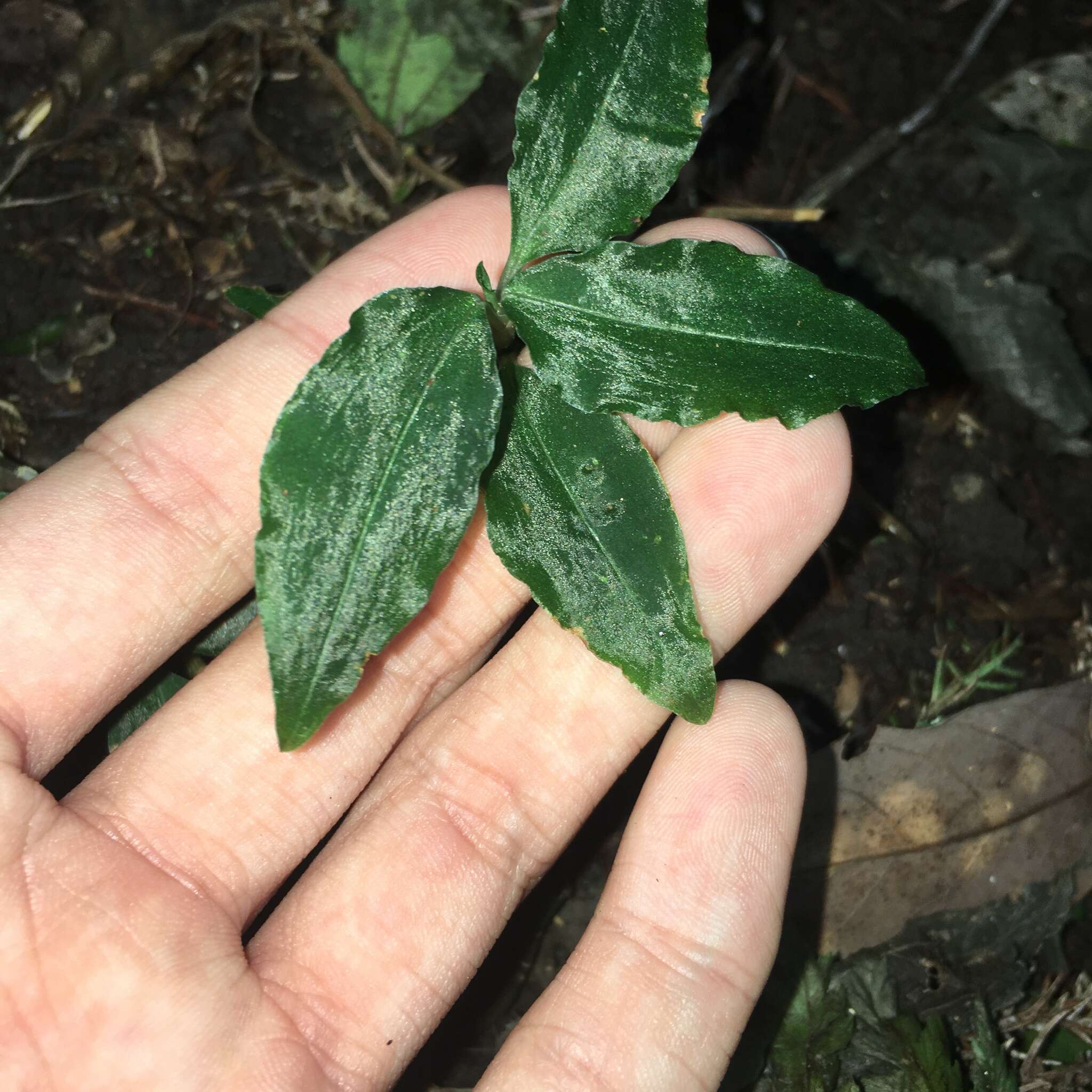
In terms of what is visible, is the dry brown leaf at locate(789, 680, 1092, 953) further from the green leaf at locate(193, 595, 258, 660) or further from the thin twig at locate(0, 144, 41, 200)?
the thin twig at locate(0, 144, 41, 200)

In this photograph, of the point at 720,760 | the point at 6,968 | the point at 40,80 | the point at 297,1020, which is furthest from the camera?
the point at 40,80

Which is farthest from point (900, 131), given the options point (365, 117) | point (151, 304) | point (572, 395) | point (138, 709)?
point (138, 709)

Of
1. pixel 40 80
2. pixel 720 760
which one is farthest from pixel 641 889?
pixel 40 80

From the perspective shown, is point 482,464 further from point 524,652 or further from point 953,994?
point 953,994

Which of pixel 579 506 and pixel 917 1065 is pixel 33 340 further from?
pixel 917 1065

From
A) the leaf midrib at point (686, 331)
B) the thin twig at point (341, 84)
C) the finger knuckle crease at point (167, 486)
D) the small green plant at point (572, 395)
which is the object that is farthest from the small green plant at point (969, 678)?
the thin twig at point (341, 84)

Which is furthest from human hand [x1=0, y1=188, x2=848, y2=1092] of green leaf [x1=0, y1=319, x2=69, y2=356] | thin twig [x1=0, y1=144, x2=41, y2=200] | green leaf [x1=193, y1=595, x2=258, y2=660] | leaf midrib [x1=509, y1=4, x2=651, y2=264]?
thin twig [x1=0, y1=144, x2=41, y2=200]
